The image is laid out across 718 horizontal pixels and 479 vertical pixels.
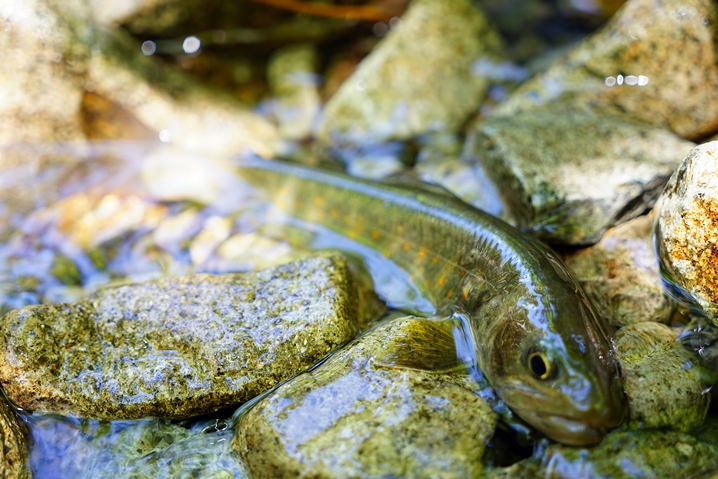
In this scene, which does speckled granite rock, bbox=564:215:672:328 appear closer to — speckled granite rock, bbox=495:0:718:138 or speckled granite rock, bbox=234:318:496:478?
speckled granite rock, bbox=234:318:496:478

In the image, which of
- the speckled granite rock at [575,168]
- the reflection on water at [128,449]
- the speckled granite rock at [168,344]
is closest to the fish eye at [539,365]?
the speckled granite rock at [168,344]

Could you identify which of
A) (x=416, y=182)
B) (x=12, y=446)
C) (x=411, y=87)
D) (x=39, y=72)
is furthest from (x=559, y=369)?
(x=39, y=72)

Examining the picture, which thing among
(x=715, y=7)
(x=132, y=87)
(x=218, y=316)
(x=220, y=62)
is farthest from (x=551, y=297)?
(x=220, y=62)

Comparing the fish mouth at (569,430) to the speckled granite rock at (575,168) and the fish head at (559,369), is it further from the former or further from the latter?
the speckled granite rock at (575,168)

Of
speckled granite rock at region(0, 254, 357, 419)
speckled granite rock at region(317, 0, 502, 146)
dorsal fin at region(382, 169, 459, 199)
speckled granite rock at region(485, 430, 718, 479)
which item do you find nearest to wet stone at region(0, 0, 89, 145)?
speckled granite rock at region(317, 0, 502, 146)

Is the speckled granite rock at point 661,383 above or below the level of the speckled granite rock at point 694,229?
below
